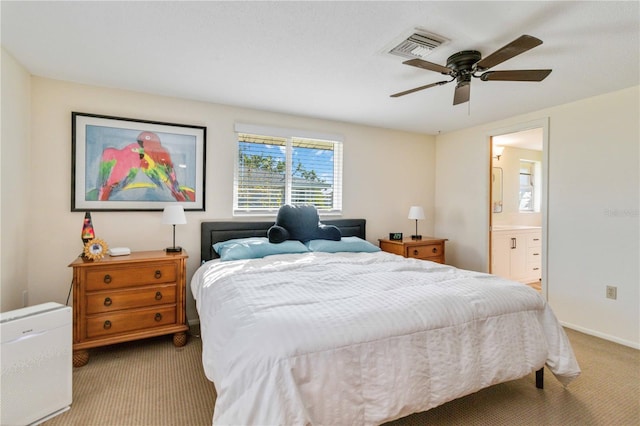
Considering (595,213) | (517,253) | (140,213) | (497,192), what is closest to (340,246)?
(140,213)

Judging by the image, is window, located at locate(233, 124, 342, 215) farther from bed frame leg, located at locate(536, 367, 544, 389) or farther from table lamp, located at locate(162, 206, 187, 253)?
bed frame leg, located at locate(536, 367, 544, 389)

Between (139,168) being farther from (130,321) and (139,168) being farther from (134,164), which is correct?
(130,321)

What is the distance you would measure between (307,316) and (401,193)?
11.6 feet

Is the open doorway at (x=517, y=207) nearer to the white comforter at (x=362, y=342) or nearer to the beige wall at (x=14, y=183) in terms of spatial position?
the white comforter at (x=362, y=342)

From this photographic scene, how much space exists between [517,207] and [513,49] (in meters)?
4.90

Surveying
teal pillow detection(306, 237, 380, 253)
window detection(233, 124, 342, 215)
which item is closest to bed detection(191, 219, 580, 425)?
teal pillow detection(306, 237, 380, 253)

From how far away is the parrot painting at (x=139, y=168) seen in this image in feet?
9.66

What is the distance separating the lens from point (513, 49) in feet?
5.66

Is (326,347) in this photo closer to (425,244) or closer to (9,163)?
(9,163)

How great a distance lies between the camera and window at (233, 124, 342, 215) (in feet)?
11.8

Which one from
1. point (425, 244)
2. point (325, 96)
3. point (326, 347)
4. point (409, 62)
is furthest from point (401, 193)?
point (326, 347)

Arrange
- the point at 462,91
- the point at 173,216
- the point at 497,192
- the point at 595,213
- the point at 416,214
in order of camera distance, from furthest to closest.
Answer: the point at 497,192 → the point at 416,214 → the point at 595,213 → the point at 173,216 → the point at 462,91

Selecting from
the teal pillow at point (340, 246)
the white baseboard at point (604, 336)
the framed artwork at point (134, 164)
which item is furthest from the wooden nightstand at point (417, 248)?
the framed artwork at point (134, 164)

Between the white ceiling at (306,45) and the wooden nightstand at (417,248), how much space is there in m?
1.76
